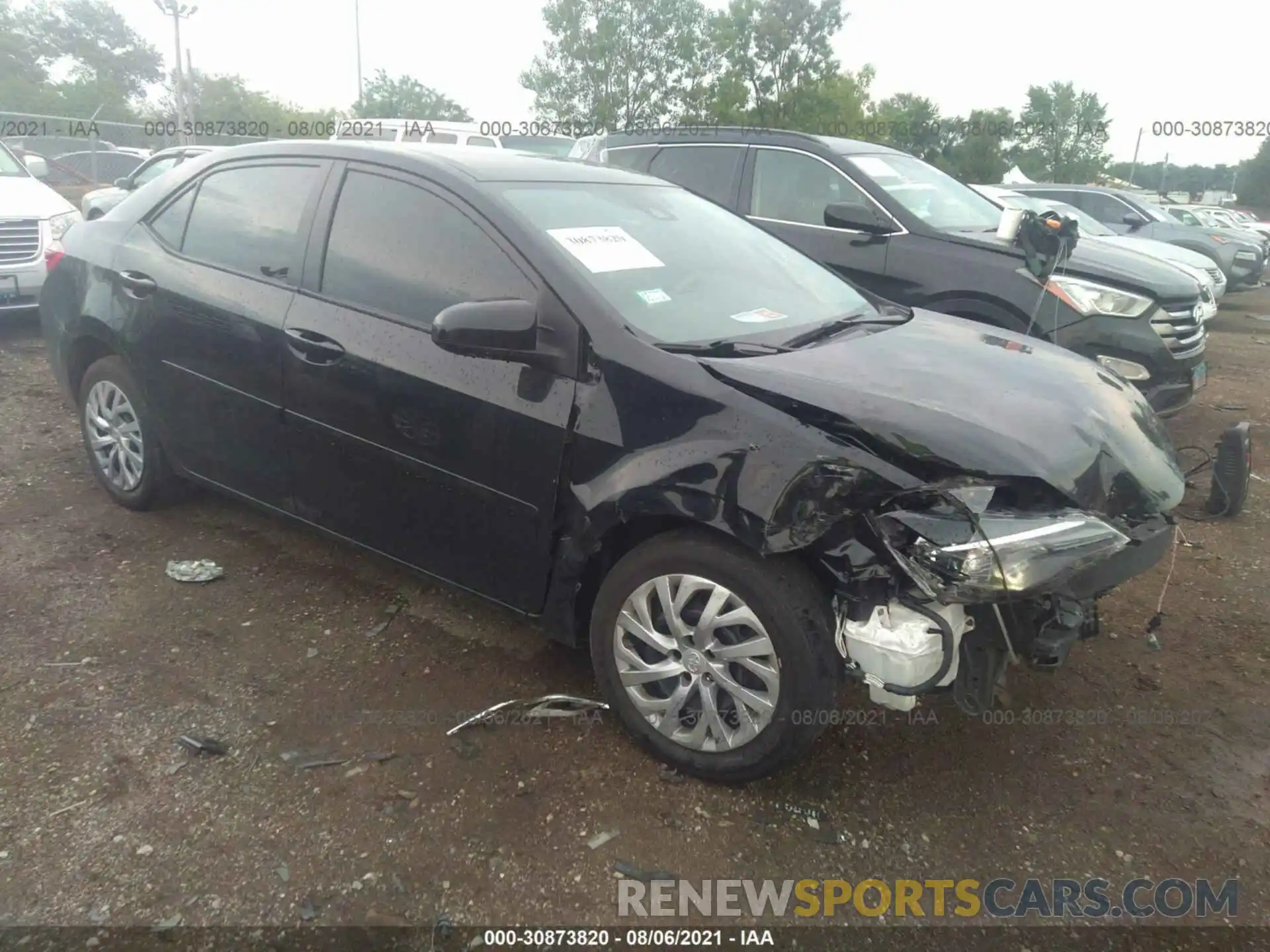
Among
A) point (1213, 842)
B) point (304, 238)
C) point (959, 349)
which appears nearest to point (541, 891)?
point (1213, 842)

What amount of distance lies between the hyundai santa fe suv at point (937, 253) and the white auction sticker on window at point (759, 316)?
72.9 inches

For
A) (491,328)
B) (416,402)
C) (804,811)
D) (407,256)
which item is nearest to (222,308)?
(407,256)

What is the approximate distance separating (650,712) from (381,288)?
166 cm

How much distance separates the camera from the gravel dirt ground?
2.23 metres

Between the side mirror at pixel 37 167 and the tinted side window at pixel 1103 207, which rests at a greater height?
the tinted side window at pixel 1103 207

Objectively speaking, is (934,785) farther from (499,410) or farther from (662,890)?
(499,410)

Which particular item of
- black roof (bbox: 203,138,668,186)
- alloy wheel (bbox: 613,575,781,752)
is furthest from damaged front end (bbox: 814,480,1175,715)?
black roof (bbox: 203,138,668,186)

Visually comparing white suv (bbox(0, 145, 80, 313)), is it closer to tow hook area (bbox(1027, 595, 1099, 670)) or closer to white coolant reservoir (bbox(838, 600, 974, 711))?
white coolant reservoir (bbox(838, 600, 974, 711))

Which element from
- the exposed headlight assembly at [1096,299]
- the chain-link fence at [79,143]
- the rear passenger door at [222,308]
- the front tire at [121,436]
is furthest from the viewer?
the chain-link fence at [79,143]

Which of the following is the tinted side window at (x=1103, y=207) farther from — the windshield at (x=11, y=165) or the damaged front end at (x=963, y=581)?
the windshield at (x=11, y=165)

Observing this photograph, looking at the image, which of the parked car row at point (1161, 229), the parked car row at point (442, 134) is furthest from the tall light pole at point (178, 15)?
the parked car row at point (1161, 229)

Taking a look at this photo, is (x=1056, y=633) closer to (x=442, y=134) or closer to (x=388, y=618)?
(x=388, y=618)

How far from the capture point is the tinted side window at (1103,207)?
1340 centimetres

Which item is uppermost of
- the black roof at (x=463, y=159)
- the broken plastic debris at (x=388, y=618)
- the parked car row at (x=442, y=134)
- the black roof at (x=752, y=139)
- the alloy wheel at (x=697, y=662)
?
the parked car row at (x=442, y=134)
